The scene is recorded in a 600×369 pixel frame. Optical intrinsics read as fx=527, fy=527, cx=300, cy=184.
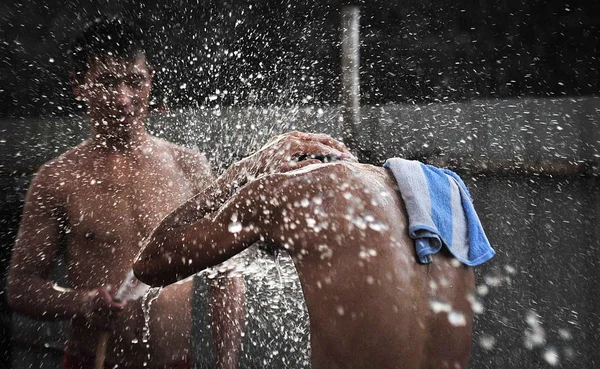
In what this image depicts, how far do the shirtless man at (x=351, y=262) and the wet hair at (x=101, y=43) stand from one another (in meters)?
1.27

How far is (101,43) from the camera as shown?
2.17m

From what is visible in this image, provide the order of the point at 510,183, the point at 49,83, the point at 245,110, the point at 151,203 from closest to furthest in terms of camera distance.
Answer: the point at 151,203, the point at 510,183, the point at 245,110, the point at 49,83

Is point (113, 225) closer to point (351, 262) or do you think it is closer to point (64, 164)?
point (64, 164)

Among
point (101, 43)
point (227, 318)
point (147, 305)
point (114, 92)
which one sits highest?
point (101, 43)

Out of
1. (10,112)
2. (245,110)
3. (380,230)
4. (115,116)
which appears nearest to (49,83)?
(10,112)

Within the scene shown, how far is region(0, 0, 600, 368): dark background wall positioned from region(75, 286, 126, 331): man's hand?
1769 mm

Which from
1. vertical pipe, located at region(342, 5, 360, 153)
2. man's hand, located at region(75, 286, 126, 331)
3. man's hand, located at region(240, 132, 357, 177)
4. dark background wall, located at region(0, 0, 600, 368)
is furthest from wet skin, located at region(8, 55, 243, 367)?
dark background wall, located at region(0, 0, 600, 368)

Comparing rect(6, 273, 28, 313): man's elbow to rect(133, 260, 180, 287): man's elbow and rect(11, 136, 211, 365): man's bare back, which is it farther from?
rect(133, 260, 180, 287): man's elbow

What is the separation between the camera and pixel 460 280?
1.22m

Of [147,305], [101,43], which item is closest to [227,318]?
[147,305]

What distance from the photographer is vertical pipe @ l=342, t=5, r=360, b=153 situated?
3129mm

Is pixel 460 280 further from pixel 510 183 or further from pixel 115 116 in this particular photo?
pixel 510 183

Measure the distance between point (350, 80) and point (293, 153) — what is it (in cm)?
193

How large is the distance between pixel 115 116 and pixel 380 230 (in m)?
1.45
